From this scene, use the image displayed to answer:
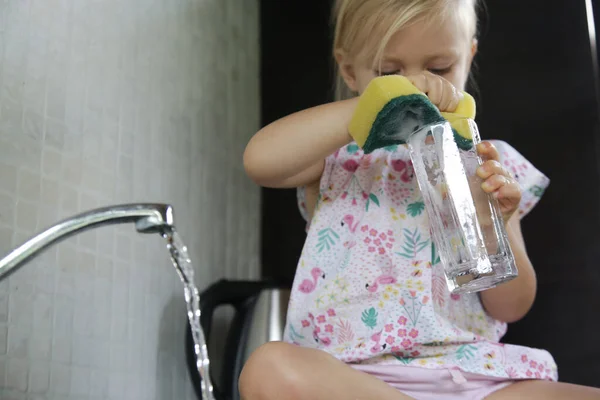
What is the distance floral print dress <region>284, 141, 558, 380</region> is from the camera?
911 millimetres

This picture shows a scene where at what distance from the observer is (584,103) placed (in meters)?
1.28

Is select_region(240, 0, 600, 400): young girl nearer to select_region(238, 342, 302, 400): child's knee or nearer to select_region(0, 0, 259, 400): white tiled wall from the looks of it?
select_region(238, 342, 302, 400): child's knee

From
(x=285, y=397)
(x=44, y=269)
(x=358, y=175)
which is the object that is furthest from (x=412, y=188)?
(x=44, y=269)

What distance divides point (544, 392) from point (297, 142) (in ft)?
1.35

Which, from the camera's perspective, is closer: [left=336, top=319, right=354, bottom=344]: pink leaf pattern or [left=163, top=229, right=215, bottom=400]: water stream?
[left=163, top=229, right=215, bottom=400]: water stream

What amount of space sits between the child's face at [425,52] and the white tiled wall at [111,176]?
1.21 feet

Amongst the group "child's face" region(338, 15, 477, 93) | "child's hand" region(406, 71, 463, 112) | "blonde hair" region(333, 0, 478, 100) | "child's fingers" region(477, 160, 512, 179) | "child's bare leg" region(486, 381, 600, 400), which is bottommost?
"child's bare leg" region(486, 381, 600, 400)

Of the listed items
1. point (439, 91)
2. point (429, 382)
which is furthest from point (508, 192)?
point (429, 382)

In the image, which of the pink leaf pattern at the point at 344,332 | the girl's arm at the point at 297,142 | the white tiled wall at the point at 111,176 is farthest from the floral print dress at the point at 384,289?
the white tiled wall at the point at 111,176

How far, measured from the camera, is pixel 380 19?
38.5 inches

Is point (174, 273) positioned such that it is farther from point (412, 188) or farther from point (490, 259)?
point (490, 259)

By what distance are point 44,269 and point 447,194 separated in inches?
18.6

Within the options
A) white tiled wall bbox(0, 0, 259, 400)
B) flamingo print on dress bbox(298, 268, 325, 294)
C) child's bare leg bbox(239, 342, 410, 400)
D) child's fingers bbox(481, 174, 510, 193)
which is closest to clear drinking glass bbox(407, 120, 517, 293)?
child's fingers bbox(481, 174, 510, 193)

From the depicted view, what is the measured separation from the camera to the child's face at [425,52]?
3.10 feet
